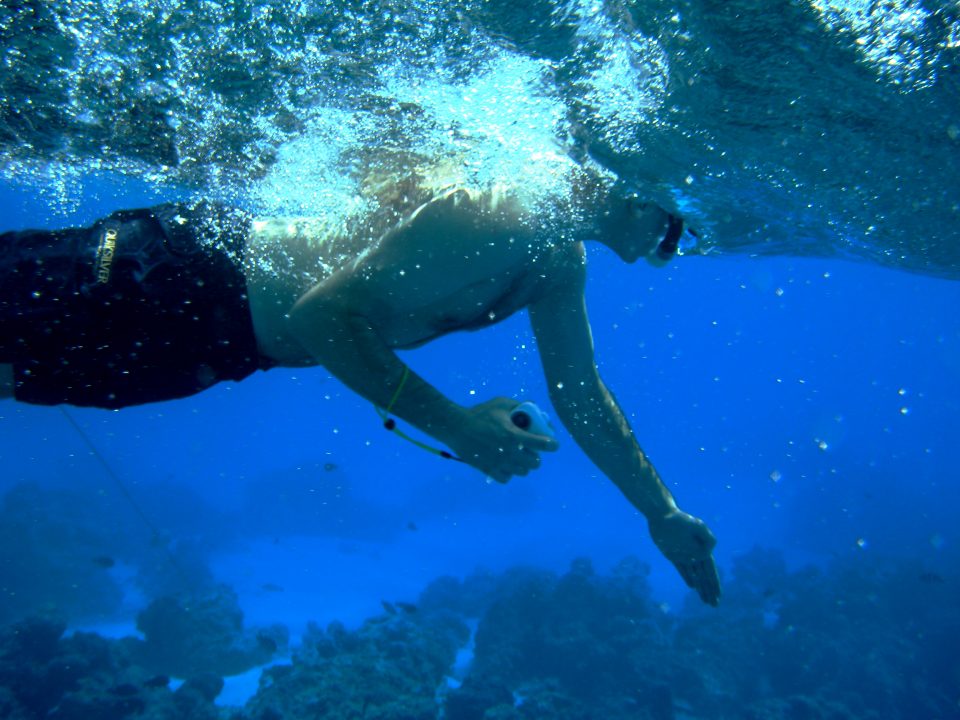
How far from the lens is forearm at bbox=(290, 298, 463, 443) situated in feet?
7.37

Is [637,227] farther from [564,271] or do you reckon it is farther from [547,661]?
[547,661]

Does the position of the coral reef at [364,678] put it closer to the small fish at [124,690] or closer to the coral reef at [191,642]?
the small fish at [124,690]

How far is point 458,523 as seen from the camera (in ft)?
142

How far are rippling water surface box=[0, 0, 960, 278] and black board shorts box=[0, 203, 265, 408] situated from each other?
2022mm

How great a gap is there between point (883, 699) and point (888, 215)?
1341cm

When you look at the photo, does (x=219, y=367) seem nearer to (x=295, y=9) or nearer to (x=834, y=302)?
(x=295, y=9)

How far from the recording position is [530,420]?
2244 millimetres

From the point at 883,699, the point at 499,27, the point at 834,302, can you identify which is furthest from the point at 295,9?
the point at 834,302

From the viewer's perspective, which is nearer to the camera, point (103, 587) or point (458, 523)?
point (103, 587)

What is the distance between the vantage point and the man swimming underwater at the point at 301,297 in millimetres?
2293

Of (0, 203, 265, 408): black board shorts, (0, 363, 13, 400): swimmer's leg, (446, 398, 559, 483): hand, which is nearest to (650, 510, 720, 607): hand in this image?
(446, 398, 559, 483): hand

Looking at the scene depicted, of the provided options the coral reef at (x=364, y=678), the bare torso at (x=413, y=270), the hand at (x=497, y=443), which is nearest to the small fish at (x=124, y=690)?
the coral reef at (x=364, y=678)

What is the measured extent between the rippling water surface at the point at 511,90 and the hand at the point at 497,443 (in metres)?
2.88

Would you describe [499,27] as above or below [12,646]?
above
